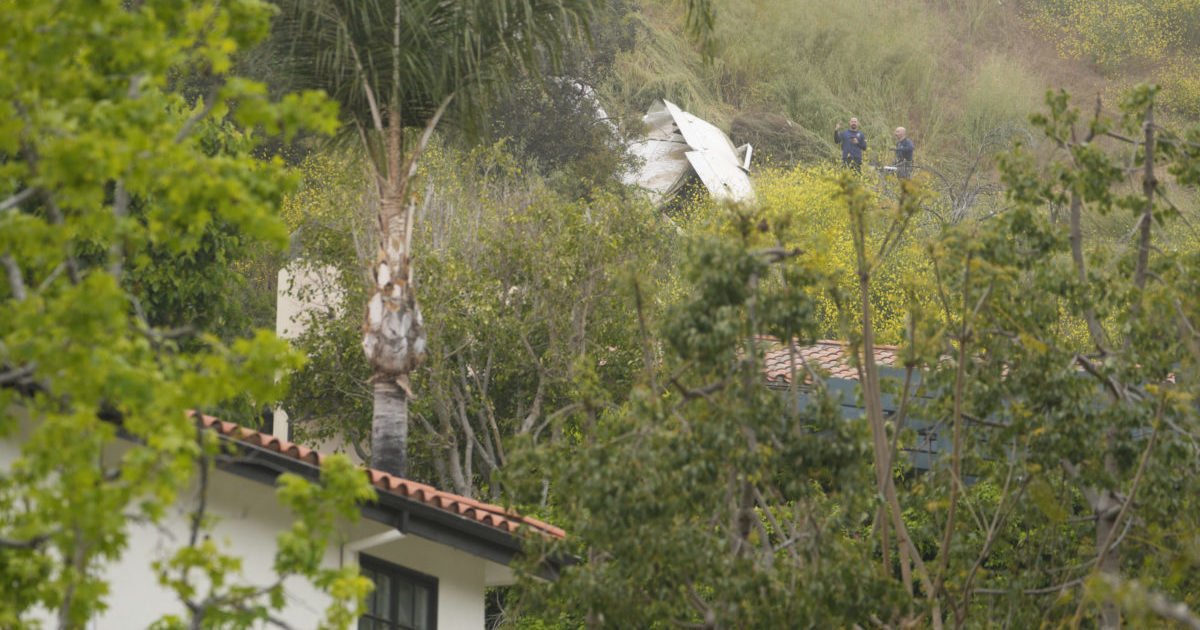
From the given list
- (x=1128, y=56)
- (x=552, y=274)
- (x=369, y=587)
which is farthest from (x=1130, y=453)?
(x=1128, y=56)

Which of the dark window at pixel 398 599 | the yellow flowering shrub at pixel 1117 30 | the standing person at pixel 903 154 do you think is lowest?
the dark window at pixel 398 599

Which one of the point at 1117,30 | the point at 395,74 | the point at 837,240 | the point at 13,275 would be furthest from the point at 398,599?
the point at 1117,30

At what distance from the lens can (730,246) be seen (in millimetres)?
9102

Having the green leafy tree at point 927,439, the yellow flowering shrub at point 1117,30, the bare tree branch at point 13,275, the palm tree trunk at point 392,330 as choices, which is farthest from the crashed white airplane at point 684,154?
the bare tree branch at point 13,275

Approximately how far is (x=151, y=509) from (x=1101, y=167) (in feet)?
25.7

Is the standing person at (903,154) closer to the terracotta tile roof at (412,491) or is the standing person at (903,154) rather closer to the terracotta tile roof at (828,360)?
the terracotta tile roof at (828,360)

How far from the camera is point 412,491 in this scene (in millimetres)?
11500

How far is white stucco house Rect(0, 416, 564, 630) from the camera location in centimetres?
1064

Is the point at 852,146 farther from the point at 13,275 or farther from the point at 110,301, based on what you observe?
the point at 110,301

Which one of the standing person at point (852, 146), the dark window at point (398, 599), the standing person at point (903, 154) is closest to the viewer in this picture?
the dark window at point (398, 599)

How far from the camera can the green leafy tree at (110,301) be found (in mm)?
5812

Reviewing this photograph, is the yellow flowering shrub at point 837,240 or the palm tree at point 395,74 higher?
the yellow flowering shrub at point 837,240

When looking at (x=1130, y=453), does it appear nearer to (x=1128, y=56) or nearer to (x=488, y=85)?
(x=488, y=85)

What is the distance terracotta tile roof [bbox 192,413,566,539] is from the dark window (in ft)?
2.81
